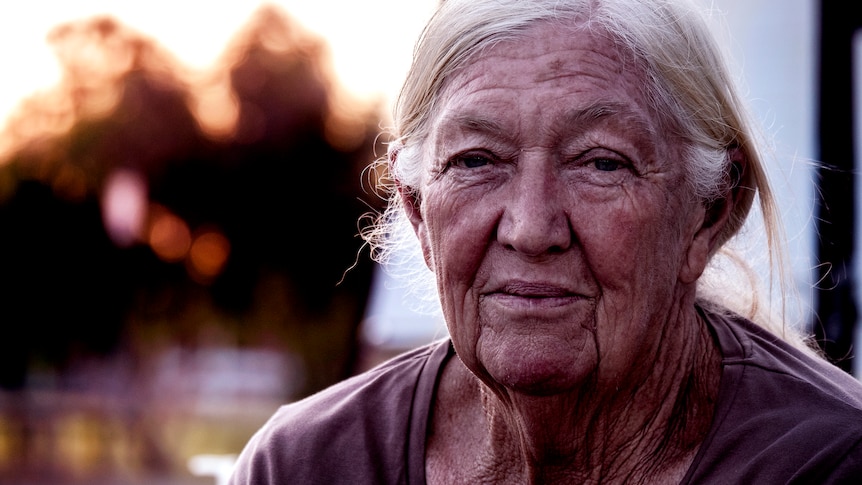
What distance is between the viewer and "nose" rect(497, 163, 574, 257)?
5.46ft

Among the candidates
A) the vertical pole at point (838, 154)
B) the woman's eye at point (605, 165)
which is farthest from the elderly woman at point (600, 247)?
the vertical pole at point (838, 154)

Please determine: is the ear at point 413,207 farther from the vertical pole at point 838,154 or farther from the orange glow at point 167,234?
the orange glow at point 167,234

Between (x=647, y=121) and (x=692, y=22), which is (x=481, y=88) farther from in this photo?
(x=692, y=22)

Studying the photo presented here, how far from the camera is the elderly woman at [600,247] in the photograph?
171cm

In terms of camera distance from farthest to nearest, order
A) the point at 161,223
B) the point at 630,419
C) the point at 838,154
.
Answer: the point at 161,223
the point at 838,154
the point at 630,419

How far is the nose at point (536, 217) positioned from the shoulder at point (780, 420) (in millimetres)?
490

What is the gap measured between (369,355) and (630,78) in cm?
378

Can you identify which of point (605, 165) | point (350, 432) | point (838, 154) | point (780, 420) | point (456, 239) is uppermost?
point (838, 154)

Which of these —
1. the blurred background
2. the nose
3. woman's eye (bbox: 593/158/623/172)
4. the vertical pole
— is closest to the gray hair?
woman's eye (bbox: 593/158/623/172)

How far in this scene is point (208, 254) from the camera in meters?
6.88

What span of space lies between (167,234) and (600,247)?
560cm

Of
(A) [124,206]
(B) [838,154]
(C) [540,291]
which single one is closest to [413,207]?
(C) [540,291]

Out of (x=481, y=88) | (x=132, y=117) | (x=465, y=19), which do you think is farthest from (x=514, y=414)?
(x=132, y=117)

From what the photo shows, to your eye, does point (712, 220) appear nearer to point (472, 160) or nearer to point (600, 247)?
point (600, 247)
